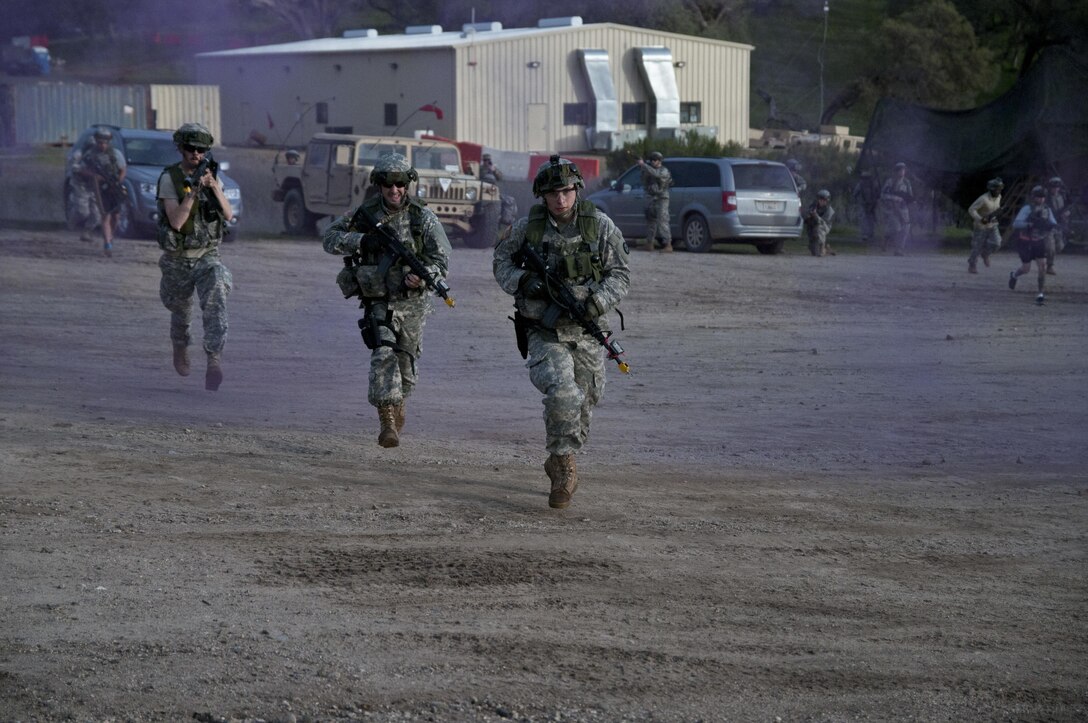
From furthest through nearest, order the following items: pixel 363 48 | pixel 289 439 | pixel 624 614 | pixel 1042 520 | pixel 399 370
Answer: pixel 363 48 → pixel 289 439 → pixel 399 370 → pixel 1042 520 → pixel 624 614

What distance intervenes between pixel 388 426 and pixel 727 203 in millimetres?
14889

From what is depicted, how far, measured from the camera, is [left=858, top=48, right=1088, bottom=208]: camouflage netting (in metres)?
22.9

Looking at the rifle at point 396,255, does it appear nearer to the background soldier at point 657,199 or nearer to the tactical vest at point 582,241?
the tactical vest at point 582,241

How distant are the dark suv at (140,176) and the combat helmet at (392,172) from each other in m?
12.6

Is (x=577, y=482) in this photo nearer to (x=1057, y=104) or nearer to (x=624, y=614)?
(x=624, y=614)

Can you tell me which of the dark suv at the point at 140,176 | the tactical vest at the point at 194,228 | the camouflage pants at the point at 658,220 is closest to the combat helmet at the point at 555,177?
the tactical vest at the point at 194,228

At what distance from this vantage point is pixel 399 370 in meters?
7.61

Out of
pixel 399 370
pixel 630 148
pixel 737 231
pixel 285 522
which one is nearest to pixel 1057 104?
pixel 737 231

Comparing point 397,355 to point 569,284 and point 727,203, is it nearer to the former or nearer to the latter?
point 569,284

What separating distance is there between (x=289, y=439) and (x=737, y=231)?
14355 mm

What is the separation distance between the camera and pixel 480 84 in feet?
114

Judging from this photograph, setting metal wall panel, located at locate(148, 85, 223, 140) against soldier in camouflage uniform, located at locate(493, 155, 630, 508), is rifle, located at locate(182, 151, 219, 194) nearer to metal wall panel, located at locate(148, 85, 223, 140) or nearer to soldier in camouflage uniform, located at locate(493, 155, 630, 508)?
soldier in camouflage uniform, located at locate(493, 155, 630, 508)

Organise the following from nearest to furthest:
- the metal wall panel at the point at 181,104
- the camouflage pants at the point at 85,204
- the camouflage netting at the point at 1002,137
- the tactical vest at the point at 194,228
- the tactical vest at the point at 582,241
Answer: the tactical vest at the point at 582,241
the tactical vest at the point at 194,228
the camouflage pants at the point at 85,204
the camouflage netting at the point at 1002,137
the metal wall panel at the point at 181,104

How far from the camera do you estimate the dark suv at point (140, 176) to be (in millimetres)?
19984
